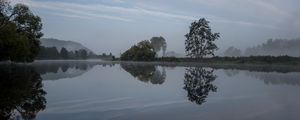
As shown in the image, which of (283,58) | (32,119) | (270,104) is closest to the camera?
(32,119)

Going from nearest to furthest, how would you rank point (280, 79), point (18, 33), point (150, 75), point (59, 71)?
point (280, 79) < point (150, 75) < point (59, 71) < point (18, 33)

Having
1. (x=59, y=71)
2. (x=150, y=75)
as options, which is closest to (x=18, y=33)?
(x=59, y=71)

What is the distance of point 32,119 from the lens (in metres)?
11.9

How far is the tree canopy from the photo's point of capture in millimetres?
54781

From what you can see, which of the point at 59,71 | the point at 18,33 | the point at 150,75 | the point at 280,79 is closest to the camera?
the point at 280,79

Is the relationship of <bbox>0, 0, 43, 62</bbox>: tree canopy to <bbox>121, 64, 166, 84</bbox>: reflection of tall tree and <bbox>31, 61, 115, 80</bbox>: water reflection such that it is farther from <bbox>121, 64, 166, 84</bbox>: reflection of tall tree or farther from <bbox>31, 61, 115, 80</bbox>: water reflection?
<bbox>121, 64, 166, 84</bbox>: reflection of tall tree

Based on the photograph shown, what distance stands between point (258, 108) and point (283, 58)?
8527 centimetres

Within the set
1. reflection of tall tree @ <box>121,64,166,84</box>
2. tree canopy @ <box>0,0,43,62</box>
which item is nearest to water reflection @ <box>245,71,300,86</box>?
reflection of tall tree @ <box>121,64,166,84</box>

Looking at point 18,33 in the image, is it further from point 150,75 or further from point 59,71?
point 150,75

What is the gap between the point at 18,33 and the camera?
63344mm

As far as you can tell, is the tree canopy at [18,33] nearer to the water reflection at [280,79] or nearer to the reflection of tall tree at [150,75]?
the reflection of tall tree at [150,75]

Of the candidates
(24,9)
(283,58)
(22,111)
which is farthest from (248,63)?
(22,111)

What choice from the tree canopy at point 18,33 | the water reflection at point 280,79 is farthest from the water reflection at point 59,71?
the water reflection at point 280,79

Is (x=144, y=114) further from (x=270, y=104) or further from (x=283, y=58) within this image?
(x=283, y=58)
